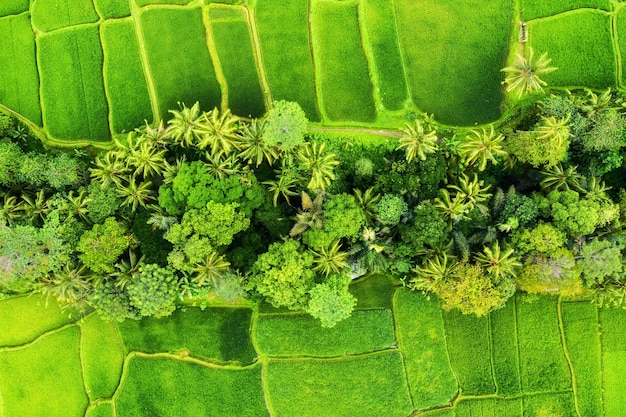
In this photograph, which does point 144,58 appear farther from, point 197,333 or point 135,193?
point 197,333

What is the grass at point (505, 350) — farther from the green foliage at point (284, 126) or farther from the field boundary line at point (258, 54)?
the field boundary line at point (258, 54)

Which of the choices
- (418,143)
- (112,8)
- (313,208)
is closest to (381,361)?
(313,208)

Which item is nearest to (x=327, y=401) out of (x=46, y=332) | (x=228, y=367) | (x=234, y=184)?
(x=228, y=367)

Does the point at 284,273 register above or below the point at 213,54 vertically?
below

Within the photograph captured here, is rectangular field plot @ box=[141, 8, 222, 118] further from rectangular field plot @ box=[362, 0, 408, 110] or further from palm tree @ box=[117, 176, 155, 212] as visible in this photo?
rectangular field plot @ box=[362, 0, 408, 110]

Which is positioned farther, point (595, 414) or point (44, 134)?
point (44, 134)

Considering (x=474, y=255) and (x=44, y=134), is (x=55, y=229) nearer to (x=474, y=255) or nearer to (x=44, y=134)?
Answer: (x=44, y=134)

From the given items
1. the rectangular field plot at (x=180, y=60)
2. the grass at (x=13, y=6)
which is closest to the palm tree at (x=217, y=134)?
the rectangular field plot at (x=180, y=60)
